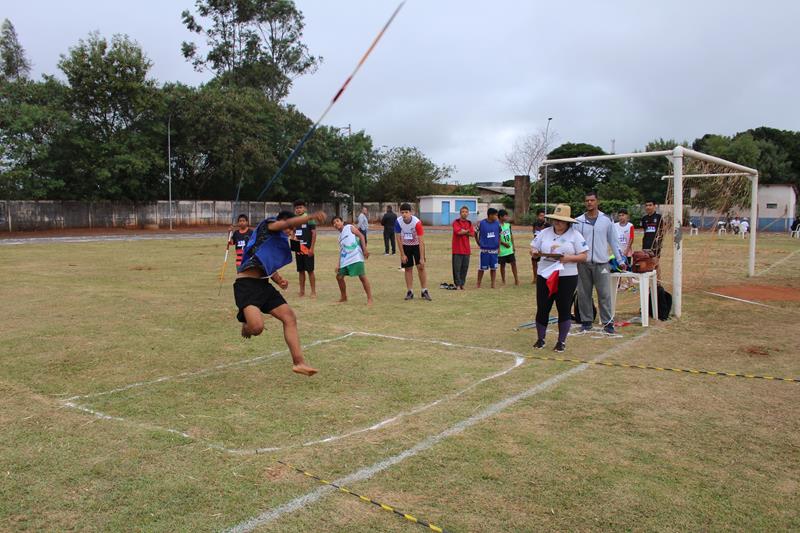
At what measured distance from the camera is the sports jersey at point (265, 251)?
656cm

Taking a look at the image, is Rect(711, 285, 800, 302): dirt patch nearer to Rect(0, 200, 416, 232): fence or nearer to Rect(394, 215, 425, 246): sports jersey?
Rect(394, 215, 425, 246): sports jersey

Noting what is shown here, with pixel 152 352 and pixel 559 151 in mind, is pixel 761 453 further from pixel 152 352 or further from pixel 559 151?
pixel 559 151

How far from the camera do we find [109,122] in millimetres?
44344

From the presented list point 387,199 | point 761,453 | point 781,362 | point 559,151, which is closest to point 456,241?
point 781,362

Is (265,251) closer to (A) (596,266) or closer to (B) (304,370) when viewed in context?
(B) (304,370)

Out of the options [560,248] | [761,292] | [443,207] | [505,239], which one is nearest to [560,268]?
[560,248]

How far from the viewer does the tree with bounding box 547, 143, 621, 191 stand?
64.6m

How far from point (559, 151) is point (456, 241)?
56.9m

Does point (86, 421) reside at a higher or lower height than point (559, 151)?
lower

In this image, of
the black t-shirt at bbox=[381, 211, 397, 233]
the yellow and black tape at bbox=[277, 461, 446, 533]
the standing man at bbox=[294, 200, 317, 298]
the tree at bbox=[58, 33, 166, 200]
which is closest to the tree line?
the tree at bbox=[58, 33, 166, 200]

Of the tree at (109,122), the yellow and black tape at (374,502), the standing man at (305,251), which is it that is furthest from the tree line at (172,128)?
the yellow and black tape at (374,502)

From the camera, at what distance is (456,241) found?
14.0 m

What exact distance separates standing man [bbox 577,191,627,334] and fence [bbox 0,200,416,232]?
103ft

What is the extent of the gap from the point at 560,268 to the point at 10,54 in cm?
5859
